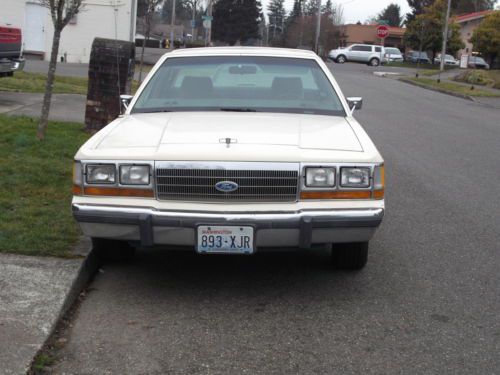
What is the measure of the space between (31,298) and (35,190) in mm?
2649

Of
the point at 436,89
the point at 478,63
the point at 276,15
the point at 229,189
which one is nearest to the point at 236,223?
the point at 229,189

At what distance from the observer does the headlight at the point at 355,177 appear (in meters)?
4.63

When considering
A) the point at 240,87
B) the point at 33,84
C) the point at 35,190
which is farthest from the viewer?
the point at 33,84

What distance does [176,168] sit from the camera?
179 inches

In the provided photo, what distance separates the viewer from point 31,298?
4461 mm

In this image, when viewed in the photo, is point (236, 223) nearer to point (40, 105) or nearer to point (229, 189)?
point (229, 189)

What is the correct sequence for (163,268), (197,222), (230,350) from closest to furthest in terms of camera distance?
(230,350)
(197,222)
(163,268)

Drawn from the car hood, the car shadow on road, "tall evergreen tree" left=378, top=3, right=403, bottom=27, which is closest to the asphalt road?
the car shadow on road

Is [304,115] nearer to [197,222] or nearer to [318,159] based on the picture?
[318,159]

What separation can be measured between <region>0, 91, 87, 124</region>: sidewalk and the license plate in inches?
325

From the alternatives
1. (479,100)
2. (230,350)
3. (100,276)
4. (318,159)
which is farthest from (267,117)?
(479,100)

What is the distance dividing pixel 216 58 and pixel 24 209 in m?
2.09

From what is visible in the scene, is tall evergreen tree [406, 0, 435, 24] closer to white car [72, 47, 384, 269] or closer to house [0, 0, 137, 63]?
house [0, 0, 137, 63]

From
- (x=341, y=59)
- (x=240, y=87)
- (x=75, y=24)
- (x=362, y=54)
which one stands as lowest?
(x=341, y=59)
